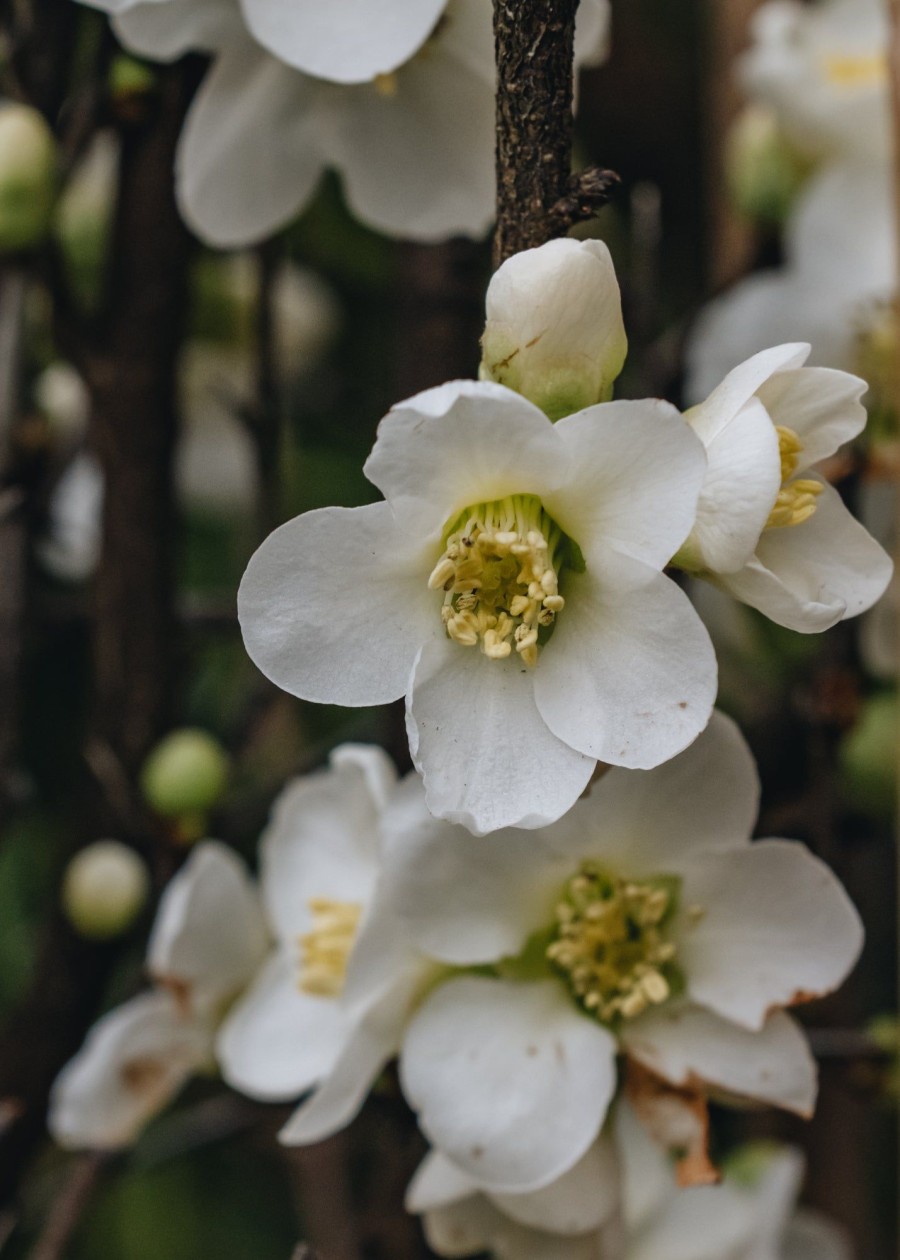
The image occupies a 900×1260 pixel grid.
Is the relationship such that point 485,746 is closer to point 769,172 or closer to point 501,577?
point 501,577

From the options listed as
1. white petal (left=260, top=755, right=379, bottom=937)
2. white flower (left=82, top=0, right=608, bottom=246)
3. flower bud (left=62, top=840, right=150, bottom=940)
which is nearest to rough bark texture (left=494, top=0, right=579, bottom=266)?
white flower (left=82, top=0, right=608, bottom=246)

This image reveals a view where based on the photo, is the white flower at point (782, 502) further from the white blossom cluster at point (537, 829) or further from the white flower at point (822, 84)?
the white flower at point (822, 84)

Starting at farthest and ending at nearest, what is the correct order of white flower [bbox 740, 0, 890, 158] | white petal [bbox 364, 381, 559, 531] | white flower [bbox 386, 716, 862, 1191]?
white flower [bbox 740, 0, 890, 158]
white flower [bbox 386, 716, 862, 1191]
white petal [bbox 364, 381, 559, 531]

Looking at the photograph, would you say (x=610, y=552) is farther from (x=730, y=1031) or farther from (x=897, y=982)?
(x=897, y=982)

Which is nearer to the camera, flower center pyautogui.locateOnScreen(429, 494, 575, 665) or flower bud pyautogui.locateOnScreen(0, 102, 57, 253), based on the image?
flower center pyautogui.locateOnScreen(429, 494, 575, 665)

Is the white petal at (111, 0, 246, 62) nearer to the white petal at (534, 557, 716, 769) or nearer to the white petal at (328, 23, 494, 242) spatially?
the white petal at (328, 23, 494, 242)

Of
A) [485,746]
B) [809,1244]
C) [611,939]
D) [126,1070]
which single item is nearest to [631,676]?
[485,746]
